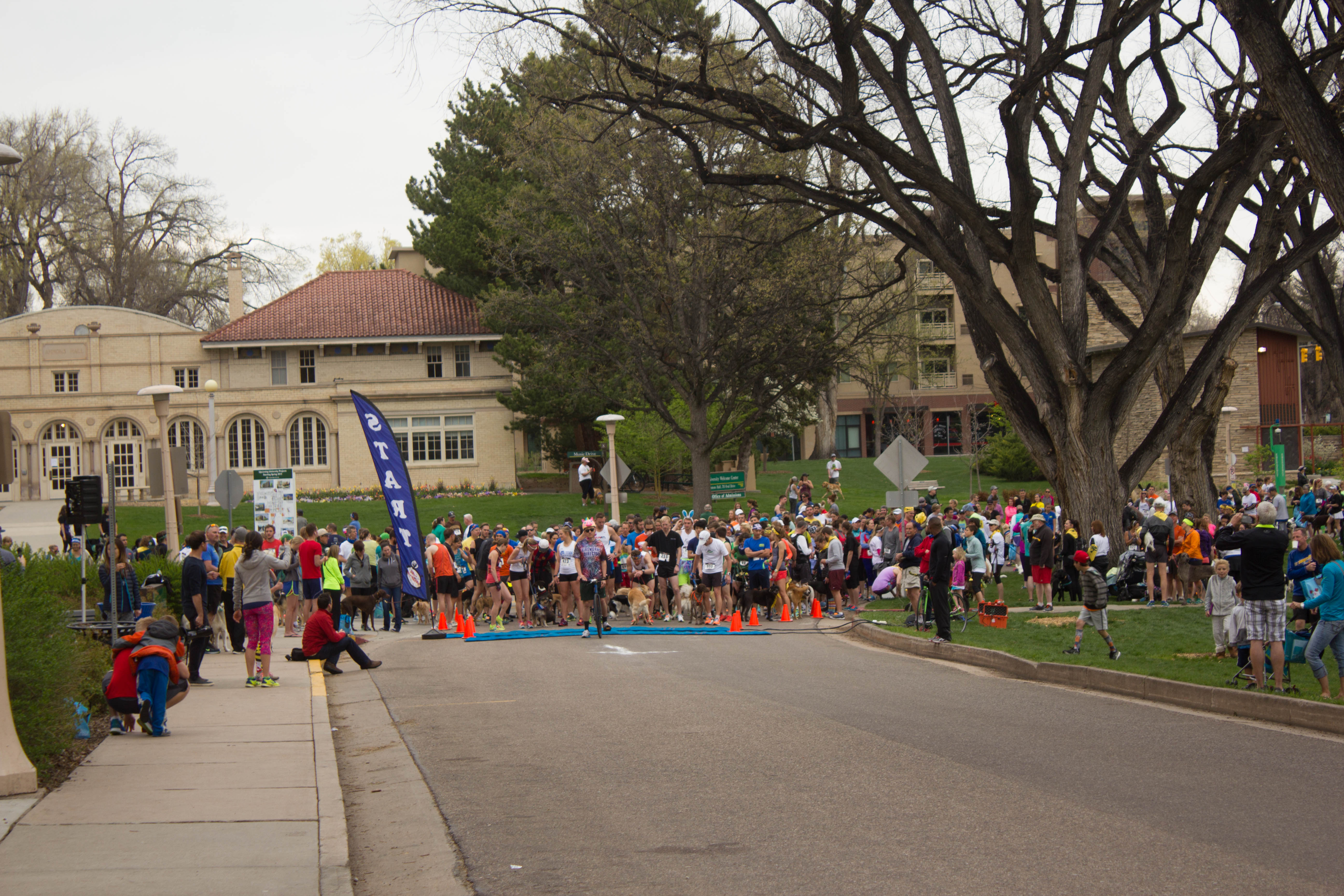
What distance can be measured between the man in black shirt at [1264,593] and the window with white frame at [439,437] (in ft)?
144

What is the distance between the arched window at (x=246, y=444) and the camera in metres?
52.3

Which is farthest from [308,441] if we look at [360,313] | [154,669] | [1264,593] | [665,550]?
[1264,593]

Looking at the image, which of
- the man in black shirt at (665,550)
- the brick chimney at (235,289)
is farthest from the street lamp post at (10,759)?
the brick chimney at (235,289)

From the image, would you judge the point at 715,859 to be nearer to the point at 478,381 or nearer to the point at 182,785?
the point at 182,785

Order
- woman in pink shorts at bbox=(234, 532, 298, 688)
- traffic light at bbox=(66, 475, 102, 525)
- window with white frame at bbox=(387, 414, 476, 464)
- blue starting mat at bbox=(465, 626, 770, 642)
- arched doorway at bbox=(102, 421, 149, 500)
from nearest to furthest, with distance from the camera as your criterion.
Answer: woman in pink shorts at bbox=(234, 532, 298, 688), traffic light at bbox=(66, 475, 102, 525), blue starting mat at bbox=(465, 626, 770, 642), arched doorway at bbox=(102, 421, 149, 500), window with white frame at bbox=(387, 414, 476, 464)

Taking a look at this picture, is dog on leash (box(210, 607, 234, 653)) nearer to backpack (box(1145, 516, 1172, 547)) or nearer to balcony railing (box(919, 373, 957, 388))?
backpack (box(1145, 516, 1172, 547))

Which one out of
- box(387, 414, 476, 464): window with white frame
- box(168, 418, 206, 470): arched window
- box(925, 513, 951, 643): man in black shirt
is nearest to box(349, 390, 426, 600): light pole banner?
box(925, 513, 951, 643): man in black shirt

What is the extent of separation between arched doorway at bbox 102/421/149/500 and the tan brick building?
Answer: 57mm

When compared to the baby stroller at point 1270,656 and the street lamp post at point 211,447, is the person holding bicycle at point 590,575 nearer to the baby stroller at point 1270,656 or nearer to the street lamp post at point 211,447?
the baby stroller at point 1270,656

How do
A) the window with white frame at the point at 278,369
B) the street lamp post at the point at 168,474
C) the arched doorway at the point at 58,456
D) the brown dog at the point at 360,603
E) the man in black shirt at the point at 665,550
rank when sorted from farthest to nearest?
the window with white frame at the point at 278,369 → the arched doorway at the point at 58,456 → the man in black shirt at the point at 665,550 → the brown dog at the point at 360,603 → the street lamp post at the point at 168,474

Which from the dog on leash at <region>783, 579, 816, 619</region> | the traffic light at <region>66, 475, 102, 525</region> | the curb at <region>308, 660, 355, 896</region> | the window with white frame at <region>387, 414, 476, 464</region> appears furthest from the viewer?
the window with white frame at <region>387, 414, 476, 464</region>

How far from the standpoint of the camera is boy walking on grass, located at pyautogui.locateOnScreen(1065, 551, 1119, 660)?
562 inches

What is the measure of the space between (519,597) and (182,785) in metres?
14.3

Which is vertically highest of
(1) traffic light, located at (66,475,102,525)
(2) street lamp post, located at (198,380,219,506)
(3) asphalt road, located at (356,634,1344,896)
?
(2) street lamp post, located at (198,380,219,506)
